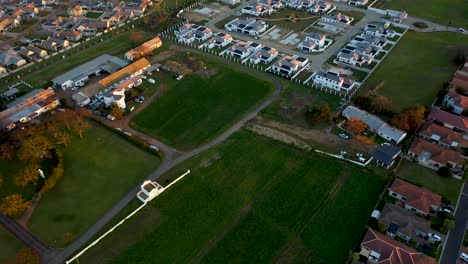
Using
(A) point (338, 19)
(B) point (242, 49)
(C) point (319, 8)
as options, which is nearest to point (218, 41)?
(B) point (242, 49)

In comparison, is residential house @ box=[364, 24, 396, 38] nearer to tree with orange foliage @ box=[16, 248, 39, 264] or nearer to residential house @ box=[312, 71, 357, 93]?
residential house @ box=[312, 71, 357, 93]

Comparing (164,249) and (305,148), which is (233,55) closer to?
(305,148)

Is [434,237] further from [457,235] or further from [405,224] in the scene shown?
[405,224]

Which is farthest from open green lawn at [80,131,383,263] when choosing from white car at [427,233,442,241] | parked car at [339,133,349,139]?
white car at [427,233,442,241]

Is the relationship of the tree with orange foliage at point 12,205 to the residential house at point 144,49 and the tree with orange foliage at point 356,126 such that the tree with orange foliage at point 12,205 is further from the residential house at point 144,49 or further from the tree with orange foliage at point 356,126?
the tree with orange foliage at point 356,126

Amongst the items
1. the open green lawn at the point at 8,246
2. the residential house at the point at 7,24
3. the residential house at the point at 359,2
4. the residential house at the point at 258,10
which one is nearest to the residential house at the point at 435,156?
the open green lawn at the point at 8,246

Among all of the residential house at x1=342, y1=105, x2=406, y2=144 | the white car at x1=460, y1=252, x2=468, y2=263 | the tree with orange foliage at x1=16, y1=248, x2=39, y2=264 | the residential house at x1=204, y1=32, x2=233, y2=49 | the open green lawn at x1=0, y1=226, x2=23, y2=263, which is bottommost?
the open green lawn at x1=0, y1=226, x2=23, y2=263
